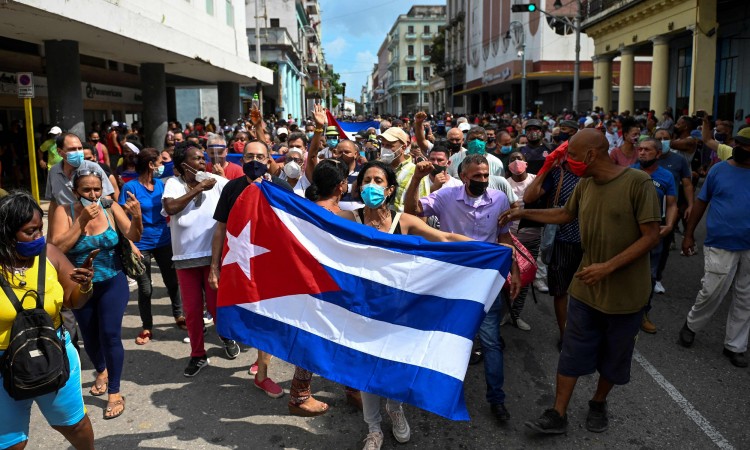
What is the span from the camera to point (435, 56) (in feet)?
247

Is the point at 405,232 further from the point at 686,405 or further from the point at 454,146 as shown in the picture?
the point at 454,146

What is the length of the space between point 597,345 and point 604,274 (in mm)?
564

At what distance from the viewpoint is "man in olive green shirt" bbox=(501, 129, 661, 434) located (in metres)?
3.79

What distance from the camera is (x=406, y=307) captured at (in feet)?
12.0

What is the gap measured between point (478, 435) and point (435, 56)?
75.0 m

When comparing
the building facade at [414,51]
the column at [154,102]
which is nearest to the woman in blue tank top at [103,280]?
the column at [154,102]

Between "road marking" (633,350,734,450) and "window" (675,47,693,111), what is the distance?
20.4 meters

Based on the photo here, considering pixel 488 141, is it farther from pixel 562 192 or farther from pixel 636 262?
pixel 636 262

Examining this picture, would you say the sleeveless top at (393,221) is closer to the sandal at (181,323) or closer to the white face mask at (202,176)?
the white face mask at (202,176)

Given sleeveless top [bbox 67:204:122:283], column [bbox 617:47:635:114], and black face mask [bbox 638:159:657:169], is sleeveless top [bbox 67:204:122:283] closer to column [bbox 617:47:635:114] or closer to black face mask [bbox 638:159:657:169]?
black face mask [bbox 638:159:657:169]

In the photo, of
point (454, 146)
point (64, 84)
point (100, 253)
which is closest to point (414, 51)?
point (64, 84)

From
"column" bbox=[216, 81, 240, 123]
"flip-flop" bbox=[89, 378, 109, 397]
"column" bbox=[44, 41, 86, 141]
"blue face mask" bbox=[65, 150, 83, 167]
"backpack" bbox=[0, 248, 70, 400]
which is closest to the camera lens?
"backpack" bbox=[0, 248, 70, 400]

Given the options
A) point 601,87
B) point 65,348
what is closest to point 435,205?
point 65,348

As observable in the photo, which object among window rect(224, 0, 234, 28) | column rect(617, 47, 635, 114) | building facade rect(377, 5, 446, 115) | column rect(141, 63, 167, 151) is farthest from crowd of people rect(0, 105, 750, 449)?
building facade rect(377, 5, 446, 115)
